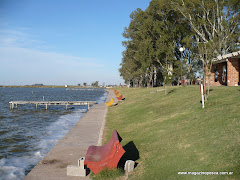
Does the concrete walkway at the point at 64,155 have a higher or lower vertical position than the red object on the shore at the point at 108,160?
lower

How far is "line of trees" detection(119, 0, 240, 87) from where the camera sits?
107 feet

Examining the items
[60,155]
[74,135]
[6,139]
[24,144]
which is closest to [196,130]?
[60,155]

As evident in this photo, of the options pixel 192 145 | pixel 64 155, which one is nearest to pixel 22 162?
pixel 64 155

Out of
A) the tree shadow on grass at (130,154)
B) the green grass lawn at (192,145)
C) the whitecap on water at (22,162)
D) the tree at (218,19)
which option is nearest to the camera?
the green grass lawn at (192,145)

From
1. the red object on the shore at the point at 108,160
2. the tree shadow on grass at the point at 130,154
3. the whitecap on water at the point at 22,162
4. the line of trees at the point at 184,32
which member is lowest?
the whitecap on water at the point at 22,162

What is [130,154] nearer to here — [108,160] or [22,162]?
[108,160]

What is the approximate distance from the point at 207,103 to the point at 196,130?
4131 millimetres

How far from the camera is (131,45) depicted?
51.6m

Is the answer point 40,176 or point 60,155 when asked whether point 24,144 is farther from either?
point 40,176

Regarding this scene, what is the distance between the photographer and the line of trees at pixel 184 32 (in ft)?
107

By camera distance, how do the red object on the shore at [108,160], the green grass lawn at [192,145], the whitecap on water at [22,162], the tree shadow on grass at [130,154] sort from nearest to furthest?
1. the green grass lawn at [192,145]
2. the red object on the shore at [108,160]
3. the tree shadow on grass at [130,154]
4. the whitecap on water at [22,162]

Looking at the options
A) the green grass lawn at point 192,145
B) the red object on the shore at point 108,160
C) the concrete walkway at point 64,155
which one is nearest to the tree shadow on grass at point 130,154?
the green grass lawn at point 192,145

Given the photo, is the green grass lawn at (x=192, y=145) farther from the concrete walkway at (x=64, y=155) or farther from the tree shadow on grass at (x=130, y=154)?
the concrete walkway at (x=64, y=155)

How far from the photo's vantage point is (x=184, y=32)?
40.8m
